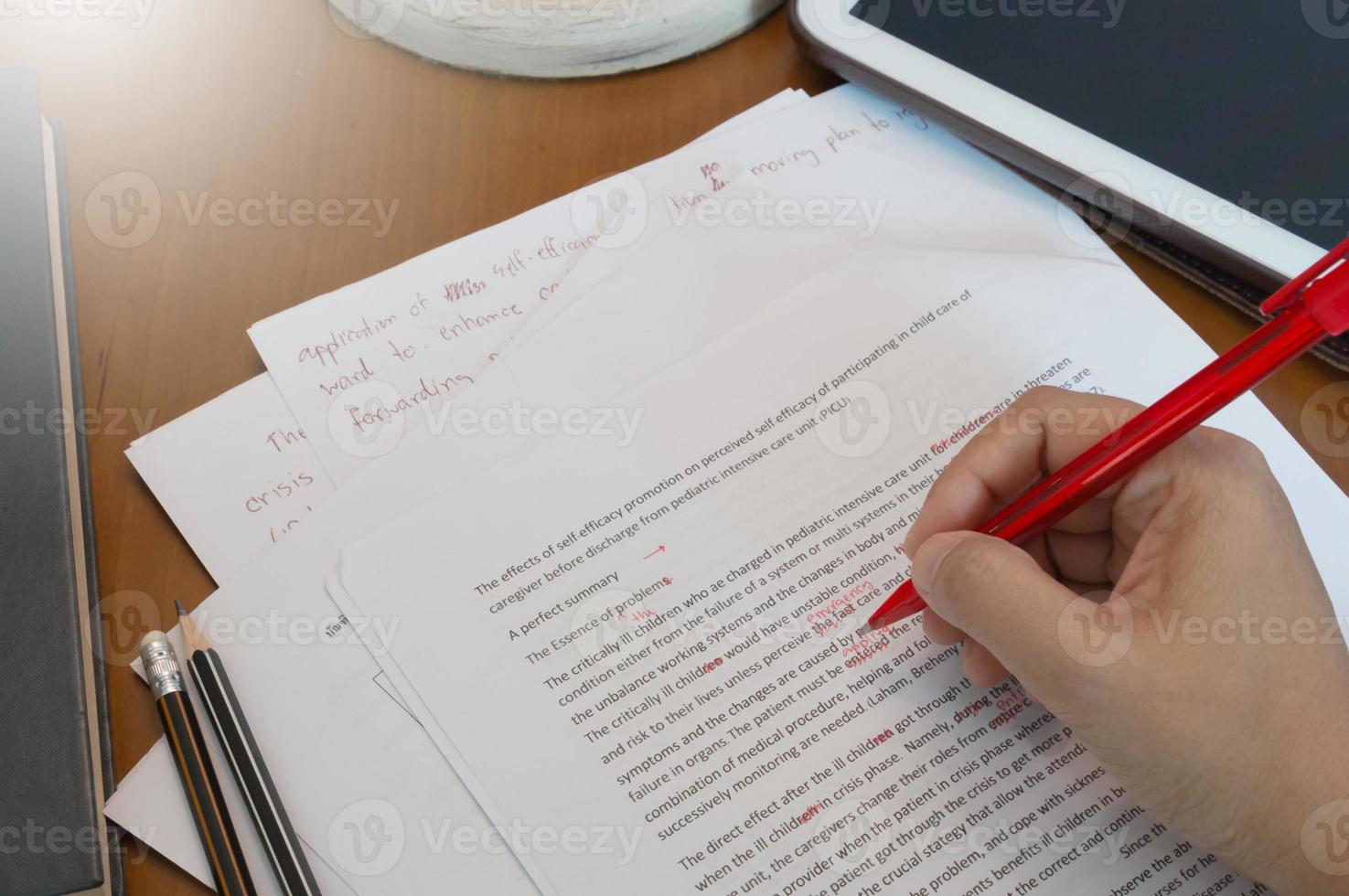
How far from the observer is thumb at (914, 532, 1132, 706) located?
372mm

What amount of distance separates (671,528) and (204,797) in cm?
22

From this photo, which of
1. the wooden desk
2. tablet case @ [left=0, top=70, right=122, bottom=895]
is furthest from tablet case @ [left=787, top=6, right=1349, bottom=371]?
tablet case @ [left=0, top=70, right=122, bottom=895]

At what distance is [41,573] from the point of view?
433 millimetres

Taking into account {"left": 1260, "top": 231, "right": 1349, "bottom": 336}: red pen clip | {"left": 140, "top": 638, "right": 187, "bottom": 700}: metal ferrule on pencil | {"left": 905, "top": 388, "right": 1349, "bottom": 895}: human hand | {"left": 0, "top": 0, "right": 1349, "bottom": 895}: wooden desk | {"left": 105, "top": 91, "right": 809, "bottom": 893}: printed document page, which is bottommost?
{"left": 905, "top": 388, "right": 1349, "bottom": 895}: human hand

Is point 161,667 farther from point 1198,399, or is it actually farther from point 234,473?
point 1198,399

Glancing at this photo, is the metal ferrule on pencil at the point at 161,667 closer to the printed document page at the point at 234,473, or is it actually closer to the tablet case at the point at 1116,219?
the printed document page at the point at 234,473

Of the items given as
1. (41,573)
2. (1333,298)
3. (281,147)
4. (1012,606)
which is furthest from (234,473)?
(1333,298)

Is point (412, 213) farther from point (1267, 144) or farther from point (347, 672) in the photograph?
point (1267, 144)

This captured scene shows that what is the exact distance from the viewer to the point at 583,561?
460 mm

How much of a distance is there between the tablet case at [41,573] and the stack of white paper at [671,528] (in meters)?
0.03

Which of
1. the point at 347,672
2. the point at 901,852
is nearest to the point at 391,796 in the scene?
the point at 347,672

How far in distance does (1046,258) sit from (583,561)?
0.96ft

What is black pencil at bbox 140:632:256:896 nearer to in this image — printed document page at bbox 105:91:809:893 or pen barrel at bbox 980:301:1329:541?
printed document page at bbox 105:91:809:893

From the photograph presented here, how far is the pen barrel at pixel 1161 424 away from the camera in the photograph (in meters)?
0.36
